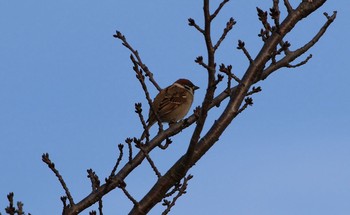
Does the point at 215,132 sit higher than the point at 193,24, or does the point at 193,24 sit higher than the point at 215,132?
the point at 193,24

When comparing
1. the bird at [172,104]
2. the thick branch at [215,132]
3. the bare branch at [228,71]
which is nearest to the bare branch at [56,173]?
the thick branch at [215,132]

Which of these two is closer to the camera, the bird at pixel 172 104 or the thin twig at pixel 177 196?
the thin twig at pixel 177 196

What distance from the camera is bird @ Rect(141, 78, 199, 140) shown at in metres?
13.4

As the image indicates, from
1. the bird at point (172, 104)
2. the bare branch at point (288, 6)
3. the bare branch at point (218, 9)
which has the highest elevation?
the bird at point (172, 104)

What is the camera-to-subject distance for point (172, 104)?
13516 millimetres

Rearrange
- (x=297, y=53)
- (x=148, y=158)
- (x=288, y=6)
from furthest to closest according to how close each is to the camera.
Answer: (x=297, y=53) → (x=288, y=6) → (x=148, y=158)

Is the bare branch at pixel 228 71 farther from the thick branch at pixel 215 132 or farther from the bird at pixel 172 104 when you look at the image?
the bird at pixel 172 104

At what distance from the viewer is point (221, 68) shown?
22.6 feet

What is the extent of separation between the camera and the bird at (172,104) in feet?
43.9

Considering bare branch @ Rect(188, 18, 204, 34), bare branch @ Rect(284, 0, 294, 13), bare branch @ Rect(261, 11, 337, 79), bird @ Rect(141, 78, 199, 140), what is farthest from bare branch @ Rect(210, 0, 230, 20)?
bird @ Rect(141, 78, 199, 140)

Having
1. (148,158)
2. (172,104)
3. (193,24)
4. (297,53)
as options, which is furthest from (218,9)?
(172,104)

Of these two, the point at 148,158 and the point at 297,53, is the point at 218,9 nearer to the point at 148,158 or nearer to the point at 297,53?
the point at 148,158

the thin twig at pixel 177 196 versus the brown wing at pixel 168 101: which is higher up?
the brown wing at pixel 168 101

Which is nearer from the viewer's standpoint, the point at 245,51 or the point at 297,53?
the point at 245,51
